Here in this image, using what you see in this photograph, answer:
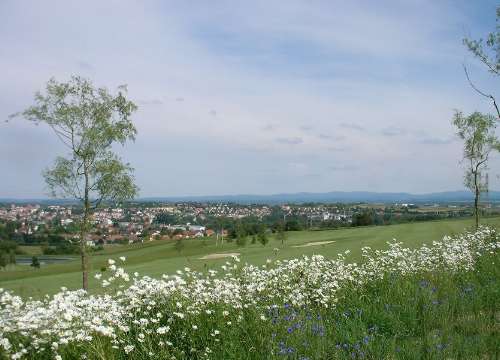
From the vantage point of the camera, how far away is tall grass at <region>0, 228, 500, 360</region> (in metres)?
5.94

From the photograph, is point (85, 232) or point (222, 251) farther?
point (222, 251)

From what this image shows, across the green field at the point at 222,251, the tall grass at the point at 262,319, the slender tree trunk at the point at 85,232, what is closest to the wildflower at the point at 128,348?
the tall grass at the point at 262,319

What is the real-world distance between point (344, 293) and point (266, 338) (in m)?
3.28

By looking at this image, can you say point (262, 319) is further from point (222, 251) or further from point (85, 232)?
point (222, 251)

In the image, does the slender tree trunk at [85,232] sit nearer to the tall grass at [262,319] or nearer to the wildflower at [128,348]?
the tall grass at [262,319]

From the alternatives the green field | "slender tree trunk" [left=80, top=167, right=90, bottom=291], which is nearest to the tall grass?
the green field

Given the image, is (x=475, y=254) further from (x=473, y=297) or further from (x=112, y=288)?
(x=112, y=288)

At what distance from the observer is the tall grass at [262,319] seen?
594 cm

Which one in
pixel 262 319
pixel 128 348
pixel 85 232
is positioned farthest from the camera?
pixel 85 232

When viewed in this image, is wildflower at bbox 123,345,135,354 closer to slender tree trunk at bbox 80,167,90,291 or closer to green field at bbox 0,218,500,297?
green field at bbox 0,218,500,297

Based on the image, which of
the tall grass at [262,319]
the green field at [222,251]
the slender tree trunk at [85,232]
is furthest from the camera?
the green field at [222,251]

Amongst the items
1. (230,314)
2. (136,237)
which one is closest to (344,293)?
(230,314)

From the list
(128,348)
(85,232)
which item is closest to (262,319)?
(128,348)

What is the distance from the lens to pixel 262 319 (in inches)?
266
